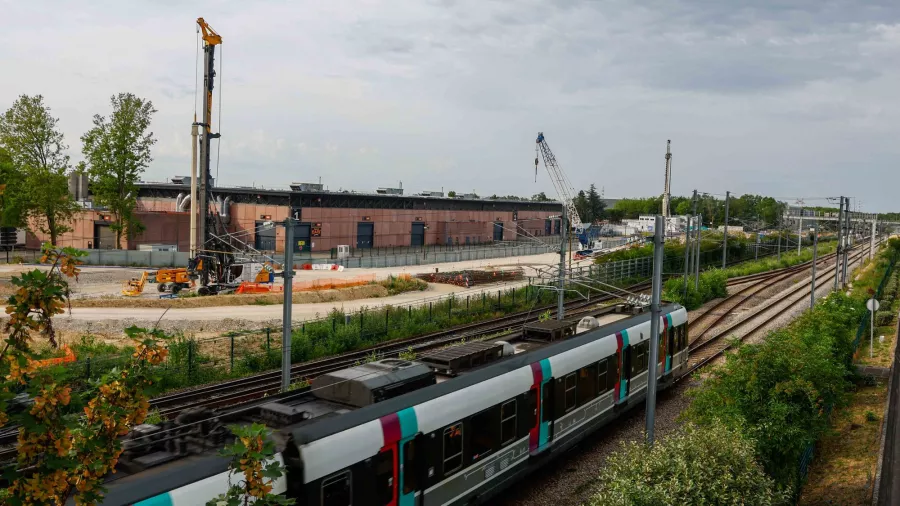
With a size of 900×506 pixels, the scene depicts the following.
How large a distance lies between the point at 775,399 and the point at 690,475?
20.1 ft

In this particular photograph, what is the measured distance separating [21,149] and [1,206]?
66.5 m

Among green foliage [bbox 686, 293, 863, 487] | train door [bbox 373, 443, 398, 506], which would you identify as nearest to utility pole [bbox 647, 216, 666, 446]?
green foliage [bbox 686, 293, 863, 487]

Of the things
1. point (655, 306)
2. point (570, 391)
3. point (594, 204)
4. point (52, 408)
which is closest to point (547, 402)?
point (570, 391)

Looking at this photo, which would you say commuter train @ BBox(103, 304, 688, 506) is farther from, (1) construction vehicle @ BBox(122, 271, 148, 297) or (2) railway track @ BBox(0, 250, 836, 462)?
(1) construction vehicle @ BBox(122, 271, 148, 297)

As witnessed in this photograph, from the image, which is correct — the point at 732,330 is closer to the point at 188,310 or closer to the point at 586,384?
the point at 586,384

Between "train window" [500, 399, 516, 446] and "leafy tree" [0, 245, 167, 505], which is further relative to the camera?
"train window" [500, 399, 516, 446]

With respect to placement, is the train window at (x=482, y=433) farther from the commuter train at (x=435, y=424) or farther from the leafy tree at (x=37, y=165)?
the leafy tree at (x=37, y=165)

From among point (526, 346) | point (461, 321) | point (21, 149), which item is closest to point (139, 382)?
point (526, 346)

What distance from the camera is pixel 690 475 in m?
9.01

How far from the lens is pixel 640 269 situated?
58.9m

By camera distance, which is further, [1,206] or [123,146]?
[123,146]

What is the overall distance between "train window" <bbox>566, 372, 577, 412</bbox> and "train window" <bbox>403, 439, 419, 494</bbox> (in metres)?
5.66

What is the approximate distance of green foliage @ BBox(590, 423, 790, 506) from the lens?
8.42 metres

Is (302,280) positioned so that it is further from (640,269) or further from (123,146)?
(640,269)
